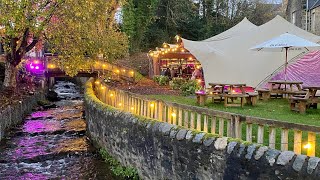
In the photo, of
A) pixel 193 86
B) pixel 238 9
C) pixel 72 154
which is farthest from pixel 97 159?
pixel 238 9

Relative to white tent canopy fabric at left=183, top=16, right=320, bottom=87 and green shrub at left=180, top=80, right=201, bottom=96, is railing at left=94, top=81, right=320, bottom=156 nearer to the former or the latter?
green shrub at left=180, top=80, right=201, bottom=96

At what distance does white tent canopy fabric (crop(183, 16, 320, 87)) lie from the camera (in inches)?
732

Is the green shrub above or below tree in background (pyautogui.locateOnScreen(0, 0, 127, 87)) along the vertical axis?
below

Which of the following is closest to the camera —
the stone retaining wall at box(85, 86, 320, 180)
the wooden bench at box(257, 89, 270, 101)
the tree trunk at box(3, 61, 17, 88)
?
the stone retaining wall at box(85, 86, 320, 180)

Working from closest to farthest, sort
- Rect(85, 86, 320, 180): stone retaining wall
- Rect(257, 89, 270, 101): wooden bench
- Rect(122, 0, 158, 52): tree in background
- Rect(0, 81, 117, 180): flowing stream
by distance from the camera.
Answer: Rect(85, 86, 320, 180): stone retaining wall
Rect(0, 81, 117, 180): flowing stream
Rect(257, 89, 270, 101): wooden bench
Rect(122, 0, 158, 52): tree in background

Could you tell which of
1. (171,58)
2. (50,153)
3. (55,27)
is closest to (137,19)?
(171,58)

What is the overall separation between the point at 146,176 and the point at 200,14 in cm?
3770

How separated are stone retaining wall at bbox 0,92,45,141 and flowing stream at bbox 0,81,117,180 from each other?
0.35 meters

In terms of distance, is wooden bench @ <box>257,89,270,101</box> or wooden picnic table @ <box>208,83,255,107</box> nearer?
wooden picnic table @ <box>208,83,255,107</box>

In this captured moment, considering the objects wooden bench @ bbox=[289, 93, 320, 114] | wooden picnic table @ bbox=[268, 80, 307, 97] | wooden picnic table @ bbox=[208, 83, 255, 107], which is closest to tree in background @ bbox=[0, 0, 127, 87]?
wooden picnic table @ bbox=[208, 83, 255, 107]

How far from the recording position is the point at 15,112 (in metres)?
17.6

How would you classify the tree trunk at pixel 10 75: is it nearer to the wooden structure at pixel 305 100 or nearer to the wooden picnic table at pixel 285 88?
the wooden picnic table at pixel 285 88

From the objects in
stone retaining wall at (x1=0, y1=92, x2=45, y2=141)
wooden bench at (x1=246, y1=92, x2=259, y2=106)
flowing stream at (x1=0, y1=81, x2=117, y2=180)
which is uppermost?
wooden bench at (x1=246, y1=92, x2=259, y2=106)

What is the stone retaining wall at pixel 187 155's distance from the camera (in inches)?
219
